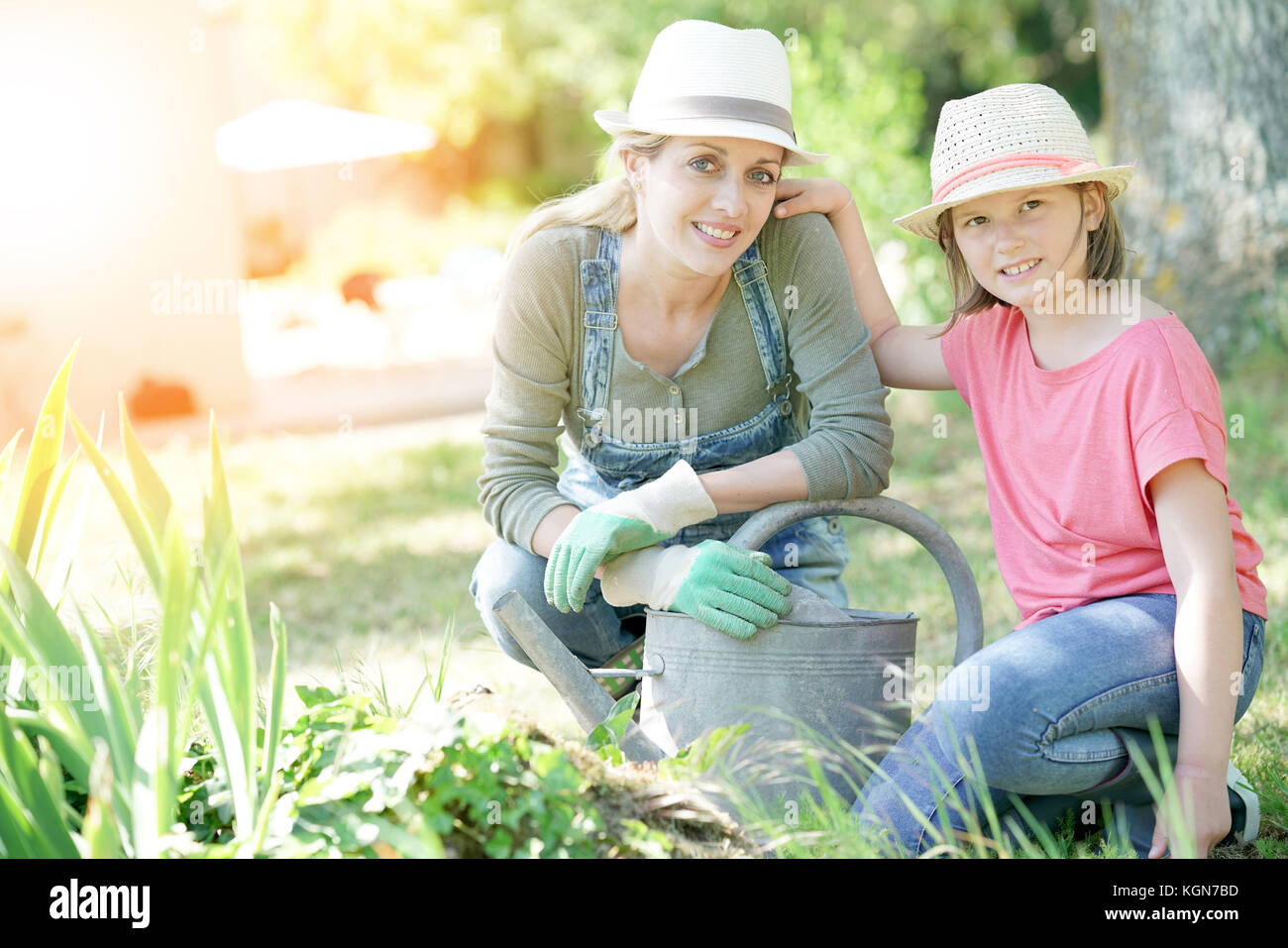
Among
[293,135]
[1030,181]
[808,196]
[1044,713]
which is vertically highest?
[293,135]

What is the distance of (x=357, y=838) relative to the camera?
1.57m

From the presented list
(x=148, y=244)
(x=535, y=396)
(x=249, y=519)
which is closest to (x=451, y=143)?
(x=148, y=244)

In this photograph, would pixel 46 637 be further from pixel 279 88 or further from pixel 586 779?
pixel 279 88

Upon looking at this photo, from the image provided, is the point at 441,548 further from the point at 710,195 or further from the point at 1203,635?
the point at 1203,635

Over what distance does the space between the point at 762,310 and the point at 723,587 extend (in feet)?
2.20

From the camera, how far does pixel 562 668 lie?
7.38 ft

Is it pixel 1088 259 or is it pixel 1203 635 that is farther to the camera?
pixel 1088 259

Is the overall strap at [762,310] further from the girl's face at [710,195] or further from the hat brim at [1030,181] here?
the hat brim at [1030,181]

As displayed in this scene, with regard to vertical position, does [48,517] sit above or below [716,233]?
below

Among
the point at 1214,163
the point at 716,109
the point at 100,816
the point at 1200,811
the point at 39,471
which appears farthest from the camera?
the point at 1214,163

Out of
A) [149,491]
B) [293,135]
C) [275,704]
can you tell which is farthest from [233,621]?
[293,135]

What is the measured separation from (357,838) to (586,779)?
0.34 meters

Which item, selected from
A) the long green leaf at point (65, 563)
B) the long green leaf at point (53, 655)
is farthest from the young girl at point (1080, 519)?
the long green leaf at point (65, 563)

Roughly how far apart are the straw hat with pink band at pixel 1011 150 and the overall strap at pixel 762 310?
384mm
